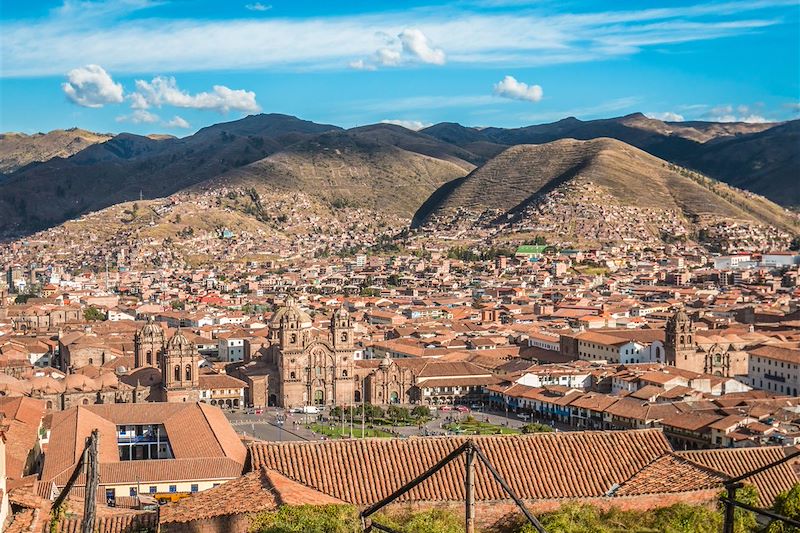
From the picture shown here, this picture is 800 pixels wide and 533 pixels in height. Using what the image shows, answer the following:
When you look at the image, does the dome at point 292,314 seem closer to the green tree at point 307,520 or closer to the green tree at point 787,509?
the green tree at point 307,520

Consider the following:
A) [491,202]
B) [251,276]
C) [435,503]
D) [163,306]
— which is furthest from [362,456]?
[491,202]

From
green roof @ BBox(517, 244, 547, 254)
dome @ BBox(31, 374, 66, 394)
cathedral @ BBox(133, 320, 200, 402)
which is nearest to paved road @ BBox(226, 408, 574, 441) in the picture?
cathedral @ BBox(133, 320, 200, 402)

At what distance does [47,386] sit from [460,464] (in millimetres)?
32825

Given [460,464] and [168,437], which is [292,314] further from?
[460,464]

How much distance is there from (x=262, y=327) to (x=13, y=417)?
135 ft

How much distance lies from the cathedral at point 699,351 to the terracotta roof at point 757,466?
35.1m

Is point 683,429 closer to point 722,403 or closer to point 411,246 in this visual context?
point 722,403

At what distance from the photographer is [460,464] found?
1778 cm

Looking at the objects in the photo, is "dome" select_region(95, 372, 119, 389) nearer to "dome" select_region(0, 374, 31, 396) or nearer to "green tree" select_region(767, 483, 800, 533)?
"dome" select_region(0, 374, 31, 396)

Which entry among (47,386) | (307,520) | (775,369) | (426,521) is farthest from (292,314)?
(307,520)

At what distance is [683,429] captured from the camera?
131 ft

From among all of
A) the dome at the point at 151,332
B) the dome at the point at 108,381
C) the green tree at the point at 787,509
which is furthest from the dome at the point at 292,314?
the green tree at the point at 787,509

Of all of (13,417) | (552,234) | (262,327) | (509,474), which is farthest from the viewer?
(552,234)

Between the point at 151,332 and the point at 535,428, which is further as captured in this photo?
the point at 151,332
